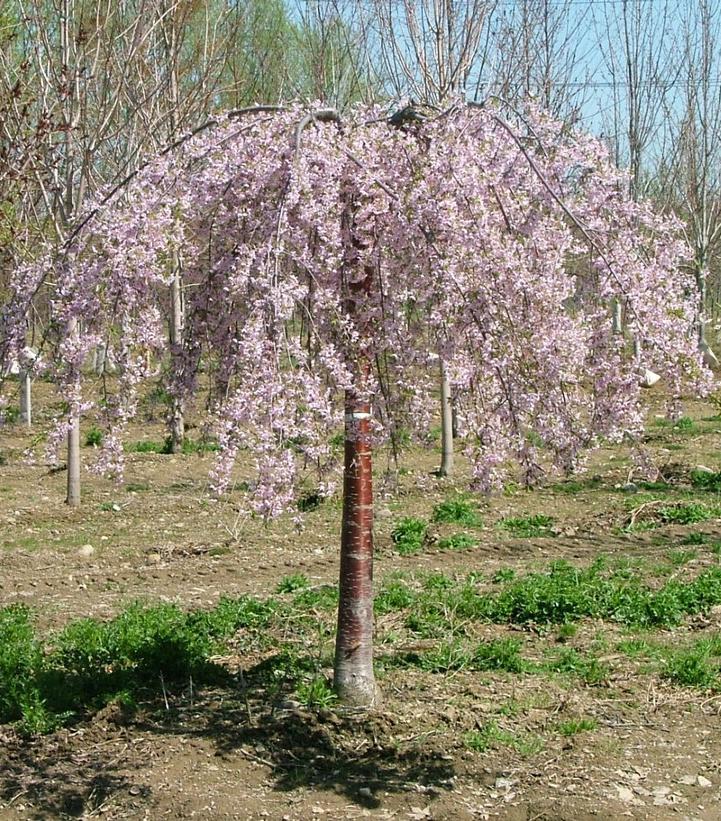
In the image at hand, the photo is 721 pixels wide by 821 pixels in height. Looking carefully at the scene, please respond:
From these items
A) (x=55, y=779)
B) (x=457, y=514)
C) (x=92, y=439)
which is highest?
(x=92, y=439)

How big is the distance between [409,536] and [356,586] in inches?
153

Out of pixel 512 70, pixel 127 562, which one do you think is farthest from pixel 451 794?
pixel 512 70

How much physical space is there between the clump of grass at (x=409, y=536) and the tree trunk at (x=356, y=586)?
3.48m

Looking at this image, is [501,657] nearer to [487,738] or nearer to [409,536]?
[487,738]

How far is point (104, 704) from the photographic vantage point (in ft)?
16.0

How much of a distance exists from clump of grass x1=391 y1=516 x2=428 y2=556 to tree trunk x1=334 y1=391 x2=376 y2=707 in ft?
11.4

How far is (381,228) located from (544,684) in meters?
2.46

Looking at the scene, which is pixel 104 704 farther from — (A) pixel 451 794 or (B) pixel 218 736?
(A) pixel 451 794

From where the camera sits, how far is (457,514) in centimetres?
923

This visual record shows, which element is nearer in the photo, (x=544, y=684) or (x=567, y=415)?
(x=567, y=415)

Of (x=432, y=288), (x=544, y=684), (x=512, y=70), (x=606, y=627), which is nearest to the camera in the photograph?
(x=432, y=288)

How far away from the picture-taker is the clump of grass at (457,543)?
826 centimetres

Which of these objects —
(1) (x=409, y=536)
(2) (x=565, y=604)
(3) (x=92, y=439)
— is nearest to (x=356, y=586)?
(2) (x=565, y=604)

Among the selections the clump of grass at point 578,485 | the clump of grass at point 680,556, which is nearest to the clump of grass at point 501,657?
the clump of grass at point 680,556
